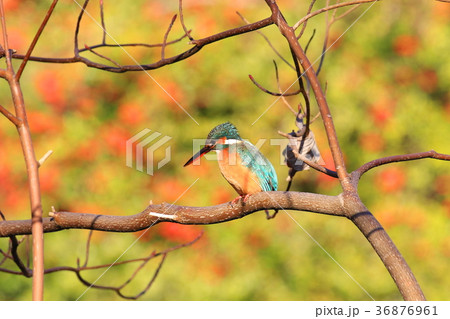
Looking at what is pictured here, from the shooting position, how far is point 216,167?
12.8ft

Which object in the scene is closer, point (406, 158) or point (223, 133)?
point (406, 158)

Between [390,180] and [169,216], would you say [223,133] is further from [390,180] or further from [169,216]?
[390,180]

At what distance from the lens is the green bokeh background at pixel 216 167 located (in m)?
3.87

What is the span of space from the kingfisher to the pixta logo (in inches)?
59.5

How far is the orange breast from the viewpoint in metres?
2.07

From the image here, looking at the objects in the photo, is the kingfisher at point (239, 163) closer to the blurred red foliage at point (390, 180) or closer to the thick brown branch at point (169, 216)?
the thick brown branch at point (169, 216)

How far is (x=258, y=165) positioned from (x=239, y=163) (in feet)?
0.27

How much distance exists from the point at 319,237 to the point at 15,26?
279 cm

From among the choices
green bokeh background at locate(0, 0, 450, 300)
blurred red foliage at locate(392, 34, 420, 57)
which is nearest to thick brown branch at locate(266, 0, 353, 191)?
green bokeh background at locate(0, 0, 450, 300)

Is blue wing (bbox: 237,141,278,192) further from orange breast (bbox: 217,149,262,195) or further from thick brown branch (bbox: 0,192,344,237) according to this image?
thick brown branch (bbox: 0,192,344,237)

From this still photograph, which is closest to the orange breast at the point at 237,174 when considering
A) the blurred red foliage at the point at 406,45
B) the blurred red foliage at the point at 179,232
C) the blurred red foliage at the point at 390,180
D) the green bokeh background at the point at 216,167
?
the green bokeh background at the point at 216,167

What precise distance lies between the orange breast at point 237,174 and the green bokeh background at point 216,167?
5.13ft

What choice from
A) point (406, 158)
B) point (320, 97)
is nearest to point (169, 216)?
point (320, 97)
